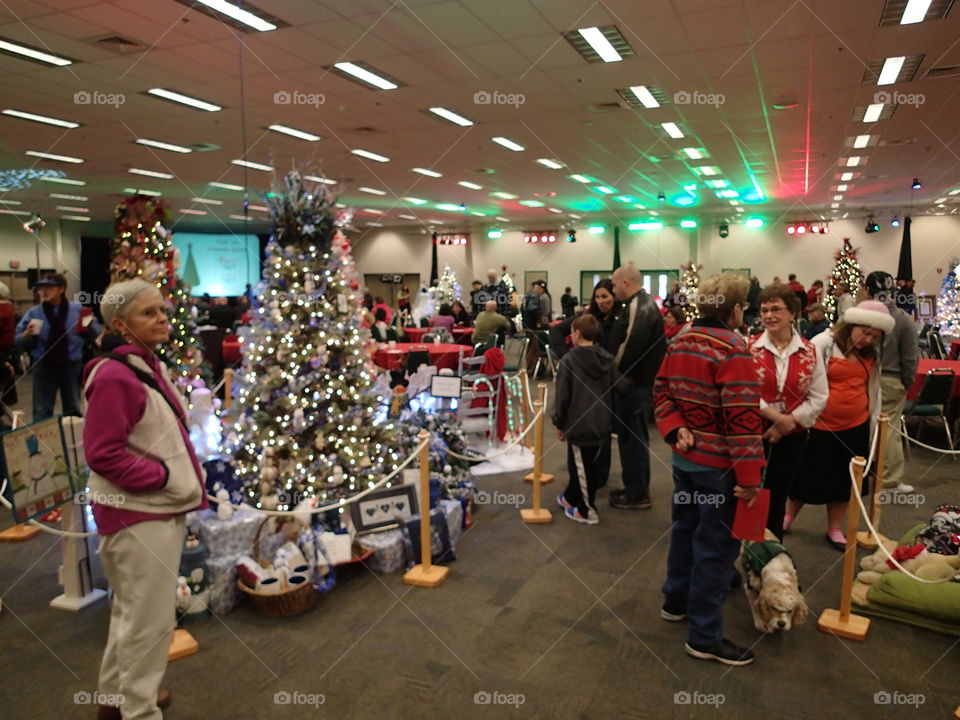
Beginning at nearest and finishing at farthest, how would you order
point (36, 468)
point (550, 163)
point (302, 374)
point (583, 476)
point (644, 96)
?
point (36, 468) < point (302, 374) < point (583, 476) < point (644, 96) < point (550, 163)

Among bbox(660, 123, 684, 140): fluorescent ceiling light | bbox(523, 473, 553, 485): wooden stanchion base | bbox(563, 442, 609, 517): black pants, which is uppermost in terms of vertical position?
bbox(660, 123, 684, 140): fluorescent ceiling light

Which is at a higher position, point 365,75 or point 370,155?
point 370,155

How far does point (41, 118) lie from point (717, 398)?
9.89 m

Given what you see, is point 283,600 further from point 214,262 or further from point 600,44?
point 214,262

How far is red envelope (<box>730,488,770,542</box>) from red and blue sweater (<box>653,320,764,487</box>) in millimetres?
132

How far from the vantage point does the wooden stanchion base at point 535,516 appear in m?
4.77

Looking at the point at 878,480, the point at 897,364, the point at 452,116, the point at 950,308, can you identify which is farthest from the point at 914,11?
the point at 950,308

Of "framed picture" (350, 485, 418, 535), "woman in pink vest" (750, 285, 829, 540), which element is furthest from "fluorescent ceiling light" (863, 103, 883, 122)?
"framed picture" (350, 485, 418, 535)

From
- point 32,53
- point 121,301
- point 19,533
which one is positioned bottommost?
point 19,533

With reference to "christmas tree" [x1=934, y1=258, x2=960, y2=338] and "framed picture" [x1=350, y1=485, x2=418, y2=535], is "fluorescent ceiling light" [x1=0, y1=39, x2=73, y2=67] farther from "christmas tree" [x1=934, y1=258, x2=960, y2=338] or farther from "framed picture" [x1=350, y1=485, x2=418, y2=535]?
"christmas tree" [x1=934, y1=258, x2=960, y2=338]

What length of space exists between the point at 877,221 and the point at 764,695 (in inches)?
879

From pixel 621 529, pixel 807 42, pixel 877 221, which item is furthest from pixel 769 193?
pixel 621 529

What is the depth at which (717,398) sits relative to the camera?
2773mm

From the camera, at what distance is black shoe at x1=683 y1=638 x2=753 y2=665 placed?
2.96 metres
